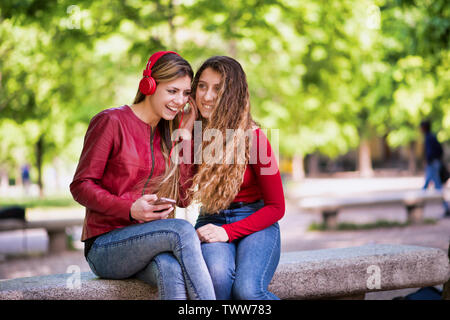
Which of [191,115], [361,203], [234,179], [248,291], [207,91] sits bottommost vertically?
[361,203]

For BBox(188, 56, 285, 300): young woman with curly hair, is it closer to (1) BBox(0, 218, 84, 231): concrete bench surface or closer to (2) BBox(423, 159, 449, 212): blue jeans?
(1) BBox(0, 218, 84, 231): concrete bench surface

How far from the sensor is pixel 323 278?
3.33 m

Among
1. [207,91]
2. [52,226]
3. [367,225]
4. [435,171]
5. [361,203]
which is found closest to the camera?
[207,91]

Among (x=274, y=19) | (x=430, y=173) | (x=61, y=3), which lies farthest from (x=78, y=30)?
(x=430, y=173)

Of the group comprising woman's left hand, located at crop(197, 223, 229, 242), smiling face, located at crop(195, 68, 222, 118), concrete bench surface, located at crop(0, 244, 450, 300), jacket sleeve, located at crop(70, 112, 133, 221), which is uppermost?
smiling face, located at crop(195, 68, 222, 118)

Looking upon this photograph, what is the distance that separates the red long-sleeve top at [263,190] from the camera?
9.80 feet

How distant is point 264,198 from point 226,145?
0.38 m

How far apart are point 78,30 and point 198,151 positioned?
5538 millimetres

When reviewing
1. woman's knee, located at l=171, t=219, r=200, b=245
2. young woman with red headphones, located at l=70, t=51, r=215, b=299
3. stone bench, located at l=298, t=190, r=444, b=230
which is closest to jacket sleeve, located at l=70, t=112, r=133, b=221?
young woman with red headphones, located at l=70, t=51, r=215, b=299

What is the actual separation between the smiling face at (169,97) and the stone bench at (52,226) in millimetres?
5709

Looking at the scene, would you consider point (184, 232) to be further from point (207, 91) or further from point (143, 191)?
point (207, 91)

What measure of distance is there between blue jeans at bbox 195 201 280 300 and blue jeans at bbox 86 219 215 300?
7.8 inches

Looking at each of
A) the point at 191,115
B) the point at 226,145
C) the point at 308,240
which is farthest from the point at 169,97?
the point at 308,240

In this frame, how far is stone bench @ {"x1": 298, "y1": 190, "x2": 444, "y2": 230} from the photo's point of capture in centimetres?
1009
